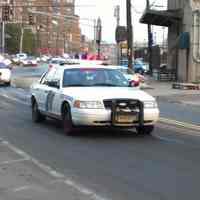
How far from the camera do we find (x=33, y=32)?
14562 centimetres

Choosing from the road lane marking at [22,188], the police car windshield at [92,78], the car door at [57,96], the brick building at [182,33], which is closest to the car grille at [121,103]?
the police car windshield at [92,78]

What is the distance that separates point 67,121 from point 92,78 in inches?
51.8

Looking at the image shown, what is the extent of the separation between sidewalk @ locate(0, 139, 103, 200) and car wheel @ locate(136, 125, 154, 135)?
12.4 ft

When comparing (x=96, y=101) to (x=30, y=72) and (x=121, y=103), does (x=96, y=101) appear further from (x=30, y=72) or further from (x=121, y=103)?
(x=30, y=72)

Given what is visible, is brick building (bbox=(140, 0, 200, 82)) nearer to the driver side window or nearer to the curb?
the curb

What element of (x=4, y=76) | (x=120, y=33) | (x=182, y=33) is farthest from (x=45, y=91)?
(x=120, y=33)

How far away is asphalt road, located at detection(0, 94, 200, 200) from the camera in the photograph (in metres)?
8.40

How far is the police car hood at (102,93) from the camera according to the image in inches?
522

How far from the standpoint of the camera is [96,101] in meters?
13.2

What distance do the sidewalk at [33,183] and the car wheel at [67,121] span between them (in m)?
2.85

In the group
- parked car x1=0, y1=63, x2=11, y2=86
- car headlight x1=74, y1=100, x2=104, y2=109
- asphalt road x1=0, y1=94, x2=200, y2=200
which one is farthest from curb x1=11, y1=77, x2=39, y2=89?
car headlight x1=74, y1=100, x2=104, y2=109

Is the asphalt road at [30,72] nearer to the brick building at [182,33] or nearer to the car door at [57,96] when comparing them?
the brick building at [182,33]

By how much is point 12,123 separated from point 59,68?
1.95 metres

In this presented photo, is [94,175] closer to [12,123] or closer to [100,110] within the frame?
[100,110]
